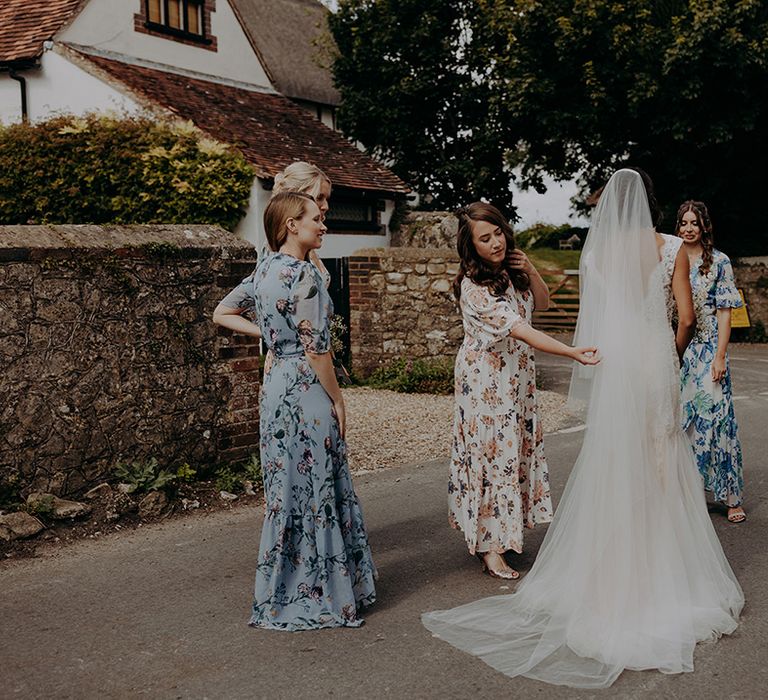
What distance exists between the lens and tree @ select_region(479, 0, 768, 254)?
705 inches

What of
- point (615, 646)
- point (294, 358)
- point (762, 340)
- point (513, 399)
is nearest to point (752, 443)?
point (513, 399)

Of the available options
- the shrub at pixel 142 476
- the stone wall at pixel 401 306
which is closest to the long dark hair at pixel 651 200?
the shrub at pixel 142 476

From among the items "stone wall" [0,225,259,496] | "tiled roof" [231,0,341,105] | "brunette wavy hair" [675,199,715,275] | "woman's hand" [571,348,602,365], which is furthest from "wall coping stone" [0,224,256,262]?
"tiled roof" [231,0,341,105]

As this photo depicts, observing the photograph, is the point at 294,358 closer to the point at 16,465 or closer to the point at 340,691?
the point at 340,691

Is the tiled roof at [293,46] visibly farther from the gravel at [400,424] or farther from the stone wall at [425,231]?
the gravel at [400,424]

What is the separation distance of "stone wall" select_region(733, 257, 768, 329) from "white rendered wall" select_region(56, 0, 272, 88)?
1216cm

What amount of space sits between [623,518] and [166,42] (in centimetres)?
1742

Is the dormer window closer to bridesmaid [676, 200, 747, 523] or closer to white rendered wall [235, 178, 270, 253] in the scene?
white rendered wall [235, 178, 270, 253]

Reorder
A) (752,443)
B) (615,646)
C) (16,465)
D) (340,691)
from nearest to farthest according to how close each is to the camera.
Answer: (340,691)
(615,646)
(16,465)
(752,443)

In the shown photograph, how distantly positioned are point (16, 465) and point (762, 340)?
59.1ft

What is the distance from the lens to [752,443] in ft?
28.7

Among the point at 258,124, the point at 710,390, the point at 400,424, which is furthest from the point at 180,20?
the point at 710,390

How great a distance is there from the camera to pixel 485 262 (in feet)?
16.3

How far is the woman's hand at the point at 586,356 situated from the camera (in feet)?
14.6
